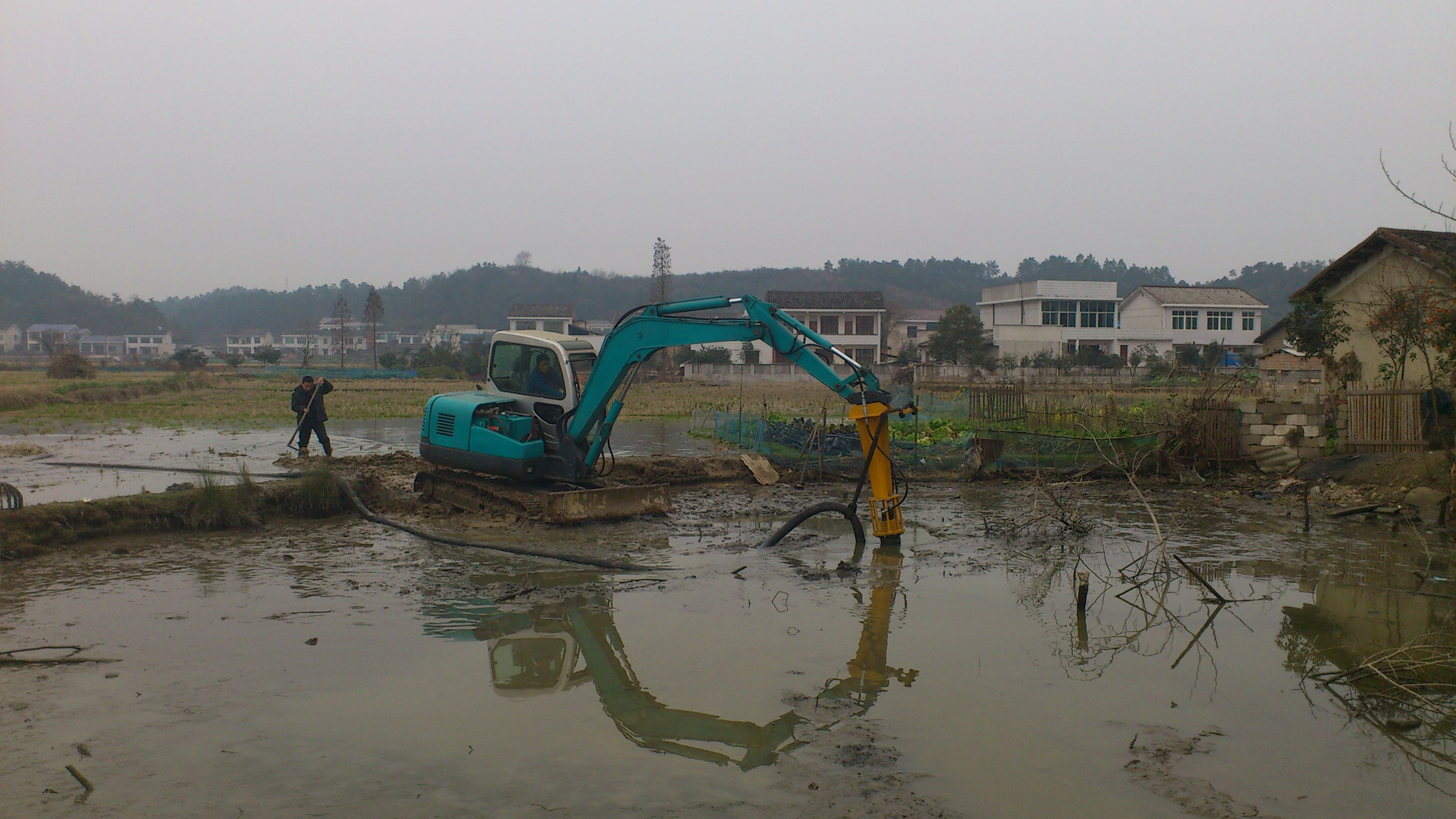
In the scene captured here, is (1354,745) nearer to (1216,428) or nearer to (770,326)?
(770,326)

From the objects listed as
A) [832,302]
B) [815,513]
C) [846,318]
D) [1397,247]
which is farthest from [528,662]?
[832,302]

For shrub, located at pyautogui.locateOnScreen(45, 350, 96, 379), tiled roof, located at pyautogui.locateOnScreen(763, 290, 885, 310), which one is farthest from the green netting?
tiled roof, located at pyautogui.locateOnScreen(763, 290, 885, 310)

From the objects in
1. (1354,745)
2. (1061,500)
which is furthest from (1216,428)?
Result: (1354,745)

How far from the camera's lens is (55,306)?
130500mm

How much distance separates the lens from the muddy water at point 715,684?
504 cm

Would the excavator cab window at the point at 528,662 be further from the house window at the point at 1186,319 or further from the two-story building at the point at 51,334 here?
the two-story building at the point at 51,334

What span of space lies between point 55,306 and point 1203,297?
13983 centimetres

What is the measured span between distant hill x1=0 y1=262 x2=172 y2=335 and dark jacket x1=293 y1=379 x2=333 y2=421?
133589 millimetres

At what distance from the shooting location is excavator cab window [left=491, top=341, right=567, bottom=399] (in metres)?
12.8

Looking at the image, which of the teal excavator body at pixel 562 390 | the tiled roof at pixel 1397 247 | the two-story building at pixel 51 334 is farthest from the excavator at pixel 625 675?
the two-story building at pixel 51 334

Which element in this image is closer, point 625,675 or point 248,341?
point 625,675

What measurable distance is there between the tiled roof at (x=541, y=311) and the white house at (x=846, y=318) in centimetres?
2906

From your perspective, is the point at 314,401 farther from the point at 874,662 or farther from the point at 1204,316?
the point at 1204,316

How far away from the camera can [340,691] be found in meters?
6.39
